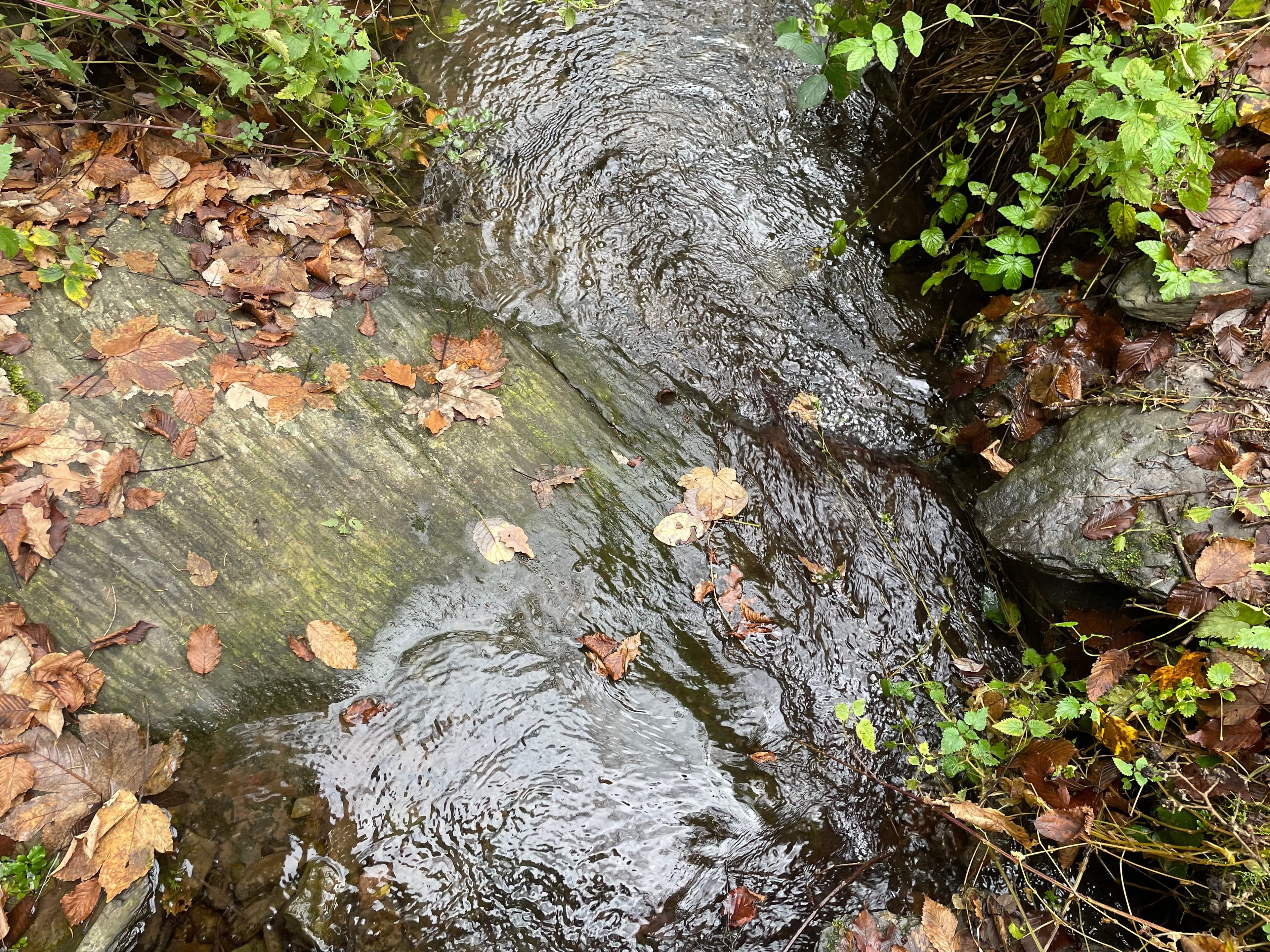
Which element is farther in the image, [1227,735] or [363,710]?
[363,710]

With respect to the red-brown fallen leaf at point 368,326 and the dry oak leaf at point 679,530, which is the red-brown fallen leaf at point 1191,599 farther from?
the red-brown fallen leaf at point 368,326

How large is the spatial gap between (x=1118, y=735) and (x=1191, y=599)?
56cm

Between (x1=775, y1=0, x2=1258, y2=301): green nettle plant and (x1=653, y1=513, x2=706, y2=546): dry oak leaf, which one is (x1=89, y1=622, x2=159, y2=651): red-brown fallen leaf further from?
(x1=775, y1=0, x2=1258, y2=301): green nettle plant

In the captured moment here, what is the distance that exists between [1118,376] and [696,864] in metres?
Result: 2.69

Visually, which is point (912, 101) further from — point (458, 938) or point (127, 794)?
point (127, 794)

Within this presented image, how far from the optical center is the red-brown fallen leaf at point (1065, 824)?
7.98 ft

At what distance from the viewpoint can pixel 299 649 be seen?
2.54 meters

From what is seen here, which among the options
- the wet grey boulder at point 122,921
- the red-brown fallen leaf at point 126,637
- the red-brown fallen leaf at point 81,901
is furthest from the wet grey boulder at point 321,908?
the red-brown fallen leaf at point 126,637

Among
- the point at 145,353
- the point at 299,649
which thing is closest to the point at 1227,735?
the point at 299,649

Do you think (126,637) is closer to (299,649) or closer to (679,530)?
(299,649)

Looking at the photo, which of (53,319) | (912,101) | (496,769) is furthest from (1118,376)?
(53,319)

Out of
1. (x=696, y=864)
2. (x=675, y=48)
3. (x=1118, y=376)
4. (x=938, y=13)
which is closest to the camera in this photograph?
(x=696, y=864)

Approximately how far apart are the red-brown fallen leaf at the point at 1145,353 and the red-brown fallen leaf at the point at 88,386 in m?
4.16

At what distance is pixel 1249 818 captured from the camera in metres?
2.23
